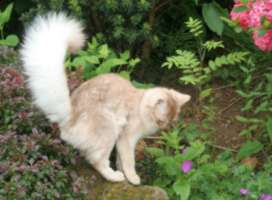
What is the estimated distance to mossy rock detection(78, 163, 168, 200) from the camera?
4.34 metres

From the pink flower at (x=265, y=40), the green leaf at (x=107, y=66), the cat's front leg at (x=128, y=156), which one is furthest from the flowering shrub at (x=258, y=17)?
the green leaf at (x=107, y=66)

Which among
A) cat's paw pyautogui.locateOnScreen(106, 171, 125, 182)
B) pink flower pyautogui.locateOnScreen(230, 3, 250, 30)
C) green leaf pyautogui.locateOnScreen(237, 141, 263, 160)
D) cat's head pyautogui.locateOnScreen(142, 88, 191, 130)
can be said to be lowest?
green leaf pyautogui.locateOnScreen(237, 141, 263, 160)

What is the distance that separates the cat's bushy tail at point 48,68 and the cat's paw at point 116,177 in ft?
1.55

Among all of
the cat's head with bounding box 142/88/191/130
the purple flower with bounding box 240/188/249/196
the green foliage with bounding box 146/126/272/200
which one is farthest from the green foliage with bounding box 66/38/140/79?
the purple flower with bounding box 240/188/249/196

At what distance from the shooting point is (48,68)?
4051 millimetres

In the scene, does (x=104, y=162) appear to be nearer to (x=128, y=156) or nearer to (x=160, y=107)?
(x=128, y=156)

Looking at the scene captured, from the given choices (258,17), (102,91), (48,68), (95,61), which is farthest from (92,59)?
(258,17)

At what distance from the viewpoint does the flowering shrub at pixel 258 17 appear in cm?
427

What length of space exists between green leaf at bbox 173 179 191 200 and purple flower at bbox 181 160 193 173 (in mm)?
73

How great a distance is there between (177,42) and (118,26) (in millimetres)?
867

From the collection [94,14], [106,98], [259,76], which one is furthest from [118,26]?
[106,98]

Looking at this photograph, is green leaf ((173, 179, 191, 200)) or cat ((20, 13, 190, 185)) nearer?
cat ((20, 13, 190, 185))

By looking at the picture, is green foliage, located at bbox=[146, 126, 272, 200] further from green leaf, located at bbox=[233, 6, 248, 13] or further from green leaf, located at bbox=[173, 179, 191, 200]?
green leaf, located at bbox=[233, 6, 248, 13]

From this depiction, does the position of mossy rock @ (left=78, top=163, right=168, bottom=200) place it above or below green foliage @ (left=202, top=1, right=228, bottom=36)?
below
